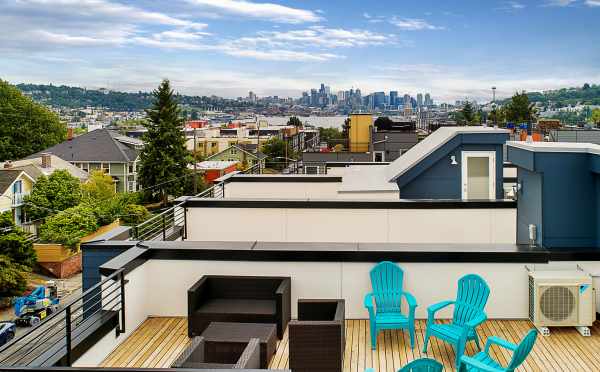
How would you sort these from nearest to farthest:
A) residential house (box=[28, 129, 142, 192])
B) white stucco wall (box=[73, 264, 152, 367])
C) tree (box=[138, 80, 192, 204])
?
white stucco wall (box=[73, 264, 152, 367])
tree (box=[138, 80, 192, 204])
residential house (box=[28, 129, 142, 192])

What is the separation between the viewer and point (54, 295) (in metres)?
36.9

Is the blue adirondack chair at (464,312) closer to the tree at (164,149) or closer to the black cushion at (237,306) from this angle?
the black cushion at (237,306)

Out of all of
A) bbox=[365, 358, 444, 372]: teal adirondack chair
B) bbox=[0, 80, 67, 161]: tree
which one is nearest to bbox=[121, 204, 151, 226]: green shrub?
bbox=[0, 80, 67, 161]: tree

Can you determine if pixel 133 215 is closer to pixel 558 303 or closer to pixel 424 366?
pixel 558 303

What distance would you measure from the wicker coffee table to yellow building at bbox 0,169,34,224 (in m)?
53.8

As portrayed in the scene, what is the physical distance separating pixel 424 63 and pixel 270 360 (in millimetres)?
168070

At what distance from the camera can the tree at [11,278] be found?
36.2 meters

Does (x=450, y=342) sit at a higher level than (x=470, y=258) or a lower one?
lower

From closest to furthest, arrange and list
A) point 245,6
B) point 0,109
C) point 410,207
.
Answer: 1. point 410,207
2. point 0,109
3. point 245,6

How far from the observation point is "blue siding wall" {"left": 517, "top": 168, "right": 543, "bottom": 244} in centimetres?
784

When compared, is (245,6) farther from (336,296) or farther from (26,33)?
(336,296)

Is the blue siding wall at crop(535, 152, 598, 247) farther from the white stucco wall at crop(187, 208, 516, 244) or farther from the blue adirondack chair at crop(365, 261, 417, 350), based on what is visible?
the white stucco wall at crop(187, 208, 516, 244)

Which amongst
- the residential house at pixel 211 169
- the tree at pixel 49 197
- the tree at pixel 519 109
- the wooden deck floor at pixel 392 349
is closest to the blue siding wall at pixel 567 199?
the wooden deck floor at pixel 392 349

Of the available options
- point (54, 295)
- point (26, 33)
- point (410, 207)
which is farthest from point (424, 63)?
point (410, 207)
